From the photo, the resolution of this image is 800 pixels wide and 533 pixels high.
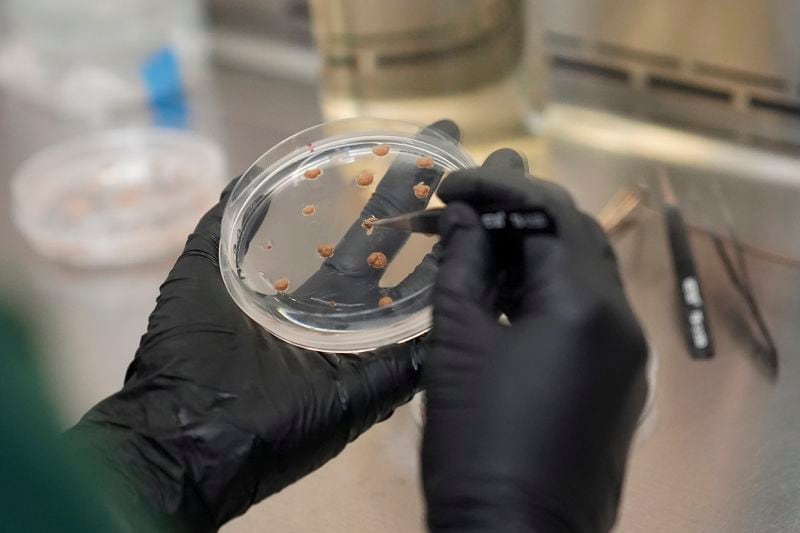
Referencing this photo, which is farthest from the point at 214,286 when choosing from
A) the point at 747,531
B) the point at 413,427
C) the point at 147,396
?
the point at 747,531

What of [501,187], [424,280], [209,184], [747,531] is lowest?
[747,531]

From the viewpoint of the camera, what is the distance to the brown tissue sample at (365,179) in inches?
32.9

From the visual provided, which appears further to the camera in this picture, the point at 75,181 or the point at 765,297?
the point at 75,181

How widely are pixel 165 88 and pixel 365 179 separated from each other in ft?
2.23

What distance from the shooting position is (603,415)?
1.80 feet

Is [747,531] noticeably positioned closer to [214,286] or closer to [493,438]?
[493,438]

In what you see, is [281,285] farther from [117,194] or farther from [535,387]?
[117,194]

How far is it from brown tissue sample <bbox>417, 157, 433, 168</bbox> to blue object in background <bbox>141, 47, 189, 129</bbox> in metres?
0.65

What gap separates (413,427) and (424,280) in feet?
0.71

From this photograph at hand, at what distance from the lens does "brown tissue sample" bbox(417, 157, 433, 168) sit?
0.80m

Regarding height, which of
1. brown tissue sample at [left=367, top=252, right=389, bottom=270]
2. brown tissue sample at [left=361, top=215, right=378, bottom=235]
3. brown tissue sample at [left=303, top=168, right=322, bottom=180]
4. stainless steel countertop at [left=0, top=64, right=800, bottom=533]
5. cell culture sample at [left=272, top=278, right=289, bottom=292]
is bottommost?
stainless steel countertop at [left=0, top=64, right=800, bottom=533]

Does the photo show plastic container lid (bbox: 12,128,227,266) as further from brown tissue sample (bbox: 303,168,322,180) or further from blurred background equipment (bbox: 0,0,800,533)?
brown tissue sample (bbox: 303,168,322,180)

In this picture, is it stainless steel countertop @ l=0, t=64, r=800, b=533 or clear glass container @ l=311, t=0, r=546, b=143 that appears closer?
stainless steel countertop @ l=0, t=64, r=800, b=533

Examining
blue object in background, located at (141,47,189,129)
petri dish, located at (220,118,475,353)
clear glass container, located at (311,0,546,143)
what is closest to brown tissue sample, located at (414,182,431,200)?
petri dish, located at (220,118,475,353)
